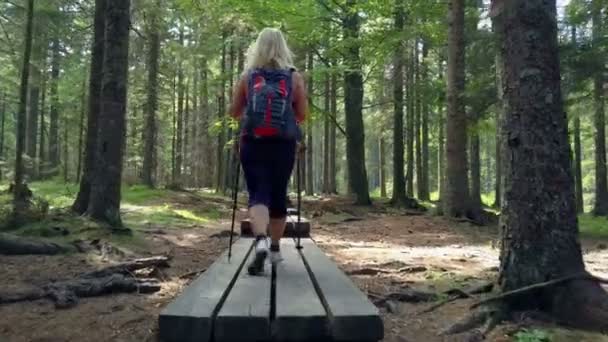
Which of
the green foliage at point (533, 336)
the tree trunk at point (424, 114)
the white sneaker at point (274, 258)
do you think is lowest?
the green foliage at point (533, 336)

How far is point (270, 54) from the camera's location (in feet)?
15.2

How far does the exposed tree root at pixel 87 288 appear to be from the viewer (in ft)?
16.8

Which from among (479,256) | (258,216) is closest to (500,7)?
(258,216)

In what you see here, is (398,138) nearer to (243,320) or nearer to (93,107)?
(93,107)

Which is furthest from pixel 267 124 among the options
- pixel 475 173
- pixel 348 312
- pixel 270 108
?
pixel 475 173

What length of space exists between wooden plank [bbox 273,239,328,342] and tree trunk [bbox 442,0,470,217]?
10321 millimetres

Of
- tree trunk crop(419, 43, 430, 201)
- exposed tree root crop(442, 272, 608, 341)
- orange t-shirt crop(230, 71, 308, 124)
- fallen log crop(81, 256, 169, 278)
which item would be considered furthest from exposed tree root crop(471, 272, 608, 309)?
tree trunk crop(419, 43, 430, 201)

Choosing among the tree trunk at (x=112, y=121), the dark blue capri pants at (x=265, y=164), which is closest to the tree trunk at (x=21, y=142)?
the tree trunk at (x=112, y=121)

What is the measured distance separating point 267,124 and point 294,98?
46 cm

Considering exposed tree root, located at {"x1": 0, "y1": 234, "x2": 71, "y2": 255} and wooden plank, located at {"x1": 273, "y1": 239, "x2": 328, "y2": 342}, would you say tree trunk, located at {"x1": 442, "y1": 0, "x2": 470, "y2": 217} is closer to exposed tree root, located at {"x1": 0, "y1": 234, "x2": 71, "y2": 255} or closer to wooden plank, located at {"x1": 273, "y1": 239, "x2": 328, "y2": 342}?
exposed tree root, located at {"x1": 0, "y1": 234, "x2": 71, "y2": 255}

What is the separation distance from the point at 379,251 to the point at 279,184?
4658mm

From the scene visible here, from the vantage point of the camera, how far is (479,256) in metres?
8.14

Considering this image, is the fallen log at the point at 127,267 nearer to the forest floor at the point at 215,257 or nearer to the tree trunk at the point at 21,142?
the forest floor at the point at 215,257

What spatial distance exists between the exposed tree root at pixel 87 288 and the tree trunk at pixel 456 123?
31.5 feet
